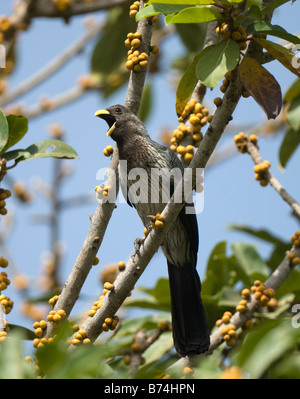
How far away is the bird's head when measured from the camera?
3.94 meters

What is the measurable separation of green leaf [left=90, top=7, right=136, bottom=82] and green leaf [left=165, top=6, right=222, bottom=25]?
2.83 metres

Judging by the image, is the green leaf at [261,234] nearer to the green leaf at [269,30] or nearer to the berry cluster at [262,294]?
the berry cluster at [262,294]

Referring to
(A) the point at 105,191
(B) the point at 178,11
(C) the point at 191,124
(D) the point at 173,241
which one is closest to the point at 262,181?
(C) the point at 191,124

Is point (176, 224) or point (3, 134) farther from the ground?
point (176, 224)

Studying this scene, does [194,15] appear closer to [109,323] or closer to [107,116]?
[109,323]

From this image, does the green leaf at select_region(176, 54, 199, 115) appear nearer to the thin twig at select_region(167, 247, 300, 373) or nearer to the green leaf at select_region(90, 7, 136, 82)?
the thin twig at select_region(167, 247, 300, 373)

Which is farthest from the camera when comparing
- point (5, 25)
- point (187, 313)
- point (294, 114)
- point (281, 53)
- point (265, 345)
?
point (5, 25)

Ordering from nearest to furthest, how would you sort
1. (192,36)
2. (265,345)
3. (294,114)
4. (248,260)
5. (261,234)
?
(265,345)
(294,114)
(248,260)
(261,234)
(192,36)

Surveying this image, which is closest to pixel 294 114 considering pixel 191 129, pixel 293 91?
pixel 293 91

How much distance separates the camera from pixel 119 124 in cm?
396

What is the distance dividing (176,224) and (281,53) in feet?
5.65

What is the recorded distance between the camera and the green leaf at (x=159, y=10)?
8.03 ft
